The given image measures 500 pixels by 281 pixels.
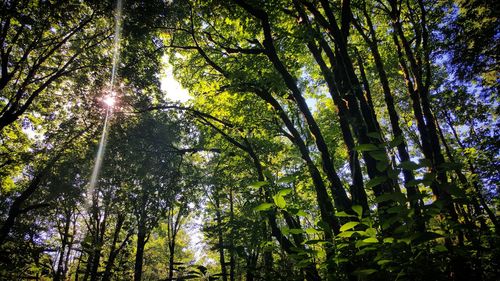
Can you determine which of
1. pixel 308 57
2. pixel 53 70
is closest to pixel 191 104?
pixel 308 57

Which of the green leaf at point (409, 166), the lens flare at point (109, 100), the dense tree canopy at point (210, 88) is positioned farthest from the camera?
the lens flare at point (109, 100)

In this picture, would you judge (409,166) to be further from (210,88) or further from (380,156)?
(210,88)

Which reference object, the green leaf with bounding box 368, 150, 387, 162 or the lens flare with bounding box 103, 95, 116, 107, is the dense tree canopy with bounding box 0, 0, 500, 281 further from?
the green leaf with bounding box 368, 150, 387, 162

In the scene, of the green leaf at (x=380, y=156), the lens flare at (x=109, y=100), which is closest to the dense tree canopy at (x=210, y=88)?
the lens flare at (x=109, y=100)

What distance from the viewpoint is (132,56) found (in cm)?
827

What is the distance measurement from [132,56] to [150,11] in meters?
1.61

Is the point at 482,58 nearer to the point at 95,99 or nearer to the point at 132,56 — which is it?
the point at 132,56

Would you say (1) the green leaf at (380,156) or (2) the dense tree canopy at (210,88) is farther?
(2) the dense tree canopy at (210,88)

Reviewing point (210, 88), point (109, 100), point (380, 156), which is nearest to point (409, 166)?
point (380, 156)

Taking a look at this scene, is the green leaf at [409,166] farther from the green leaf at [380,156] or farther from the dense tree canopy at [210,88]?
the dense tree canopy at [210,88]

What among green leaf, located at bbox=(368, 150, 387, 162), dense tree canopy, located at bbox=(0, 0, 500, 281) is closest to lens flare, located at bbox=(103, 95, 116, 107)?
dense tree canopy, located at bbox=(0, 0, 500, 281)

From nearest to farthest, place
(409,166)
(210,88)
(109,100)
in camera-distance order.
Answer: (409,166) → (210,88) → (109,100)

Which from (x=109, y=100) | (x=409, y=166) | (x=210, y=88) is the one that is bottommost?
(x=409, y=166)

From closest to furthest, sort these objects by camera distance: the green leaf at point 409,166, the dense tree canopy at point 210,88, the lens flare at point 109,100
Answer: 1. the green leaf at point 409,166
2. the dense tree canopy at point 210,88
3. the lens flare at point 109,100
